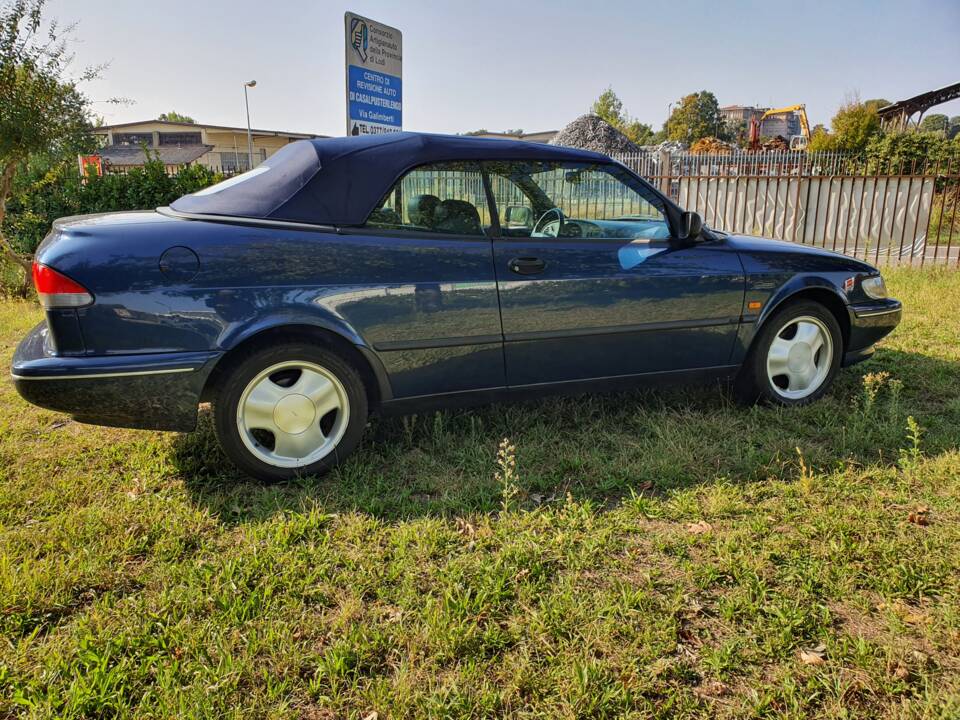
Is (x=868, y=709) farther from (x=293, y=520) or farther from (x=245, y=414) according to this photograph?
(x=245, y=414)

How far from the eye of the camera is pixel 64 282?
2756mm

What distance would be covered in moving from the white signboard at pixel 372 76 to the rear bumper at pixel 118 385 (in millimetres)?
5234

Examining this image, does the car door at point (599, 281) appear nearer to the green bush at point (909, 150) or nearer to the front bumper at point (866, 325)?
the front bumper at point (866, 325)

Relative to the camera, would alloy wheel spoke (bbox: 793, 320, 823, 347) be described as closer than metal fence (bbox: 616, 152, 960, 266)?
Yes

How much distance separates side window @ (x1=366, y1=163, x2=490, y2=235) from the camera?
10.9ft

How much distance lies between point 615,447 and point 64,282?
2.75m

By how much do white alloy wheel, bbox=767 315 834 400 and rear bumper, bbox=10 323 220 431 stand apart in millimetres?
3275

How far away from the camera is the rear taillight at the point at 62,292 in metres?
2.76

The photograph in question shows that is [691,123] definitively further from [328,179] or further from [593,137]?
[328,179]

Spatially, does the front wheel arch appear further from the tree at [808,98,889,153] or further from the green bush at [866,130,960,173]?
the tree at [808,98,889,153]

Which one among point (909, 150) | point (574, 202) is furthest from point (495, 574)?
point (909, 150)

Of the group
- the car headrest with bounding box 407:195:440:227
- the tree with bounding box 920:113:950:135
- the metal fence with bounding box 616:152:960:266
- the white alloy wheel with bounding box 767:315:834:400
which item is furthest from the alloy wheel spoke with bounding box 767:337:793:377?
the tree with bounding box 920:113:950:135

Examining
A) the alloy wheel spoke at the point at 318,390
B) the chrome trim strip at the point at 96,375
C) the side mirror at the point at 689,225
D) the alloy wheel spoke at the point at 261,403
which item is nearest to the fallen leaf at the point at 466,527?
the alloy wheel spoke at the point at 318,390

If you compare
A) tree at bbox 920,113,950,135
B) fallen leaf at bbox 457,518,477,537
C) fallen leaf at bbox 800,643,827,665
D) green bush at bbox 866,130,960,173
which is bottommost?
fallen leaf at bbox 800,643,827,665
